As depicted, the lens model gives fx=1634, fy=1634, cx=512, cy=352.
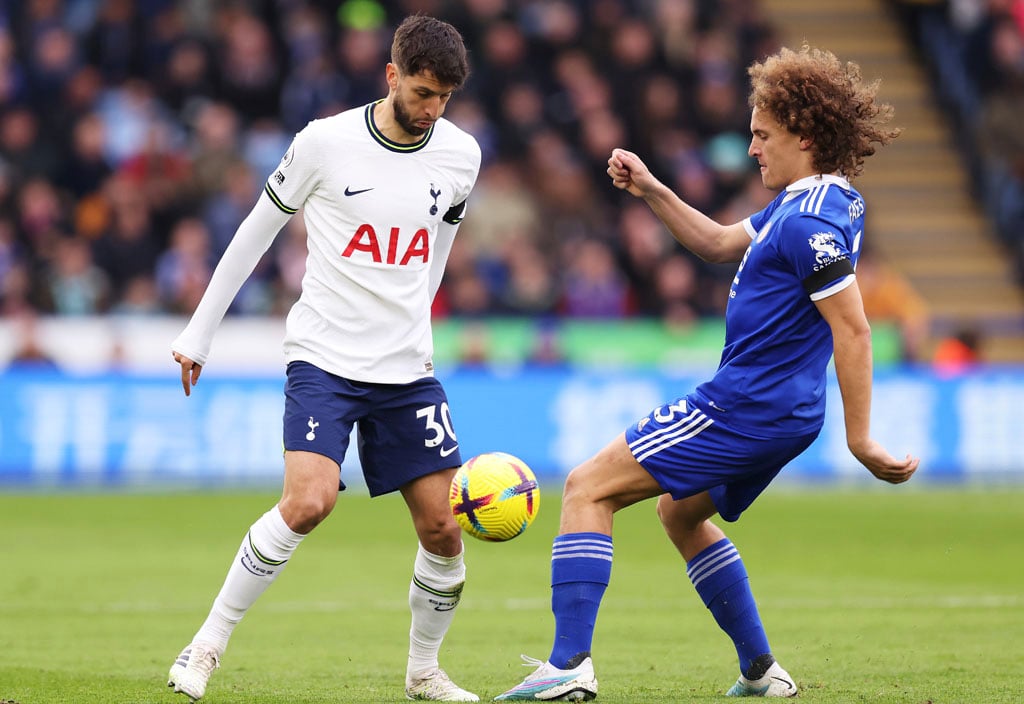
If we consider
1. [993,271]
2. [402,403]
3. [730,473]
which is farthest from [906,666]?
[993,271]

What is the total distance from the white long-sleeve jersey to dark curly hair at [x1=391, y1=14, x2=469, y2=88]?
334mm

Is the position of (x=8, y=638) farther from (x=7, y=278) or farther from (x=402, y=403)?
(x=7, y=278)

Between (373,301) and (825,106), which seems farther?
(373,301)

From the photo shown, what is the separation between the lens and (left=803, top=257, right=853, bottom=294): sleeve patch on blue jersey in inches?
235

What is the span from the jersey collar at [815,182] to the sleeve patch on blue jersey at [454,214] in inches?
56.2

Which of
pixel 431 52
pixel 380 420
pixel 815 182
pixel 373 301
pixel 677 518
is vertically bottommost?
pixel 677 518

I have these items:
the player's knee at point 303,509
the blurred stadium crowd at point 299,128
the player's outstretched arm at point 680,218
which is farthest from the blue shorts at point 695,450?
the blurred stadium crowd at point 299,128

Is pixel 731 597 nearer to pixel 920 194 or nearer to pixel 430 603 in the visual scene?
pixel 430 603

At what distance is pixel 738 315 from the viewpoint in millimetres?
6324

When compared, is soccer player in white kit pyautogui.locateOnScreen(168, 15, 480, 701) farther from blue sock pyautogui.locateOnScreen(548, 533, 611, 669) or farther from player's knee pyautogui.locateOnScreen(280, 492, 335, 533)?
blue sock pyautogui.locateOnScreen(548, 533, 611, 669)

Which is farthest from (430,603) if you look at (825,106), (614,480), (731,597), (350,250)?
(825,106)

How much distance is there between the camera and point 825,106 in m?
6.22

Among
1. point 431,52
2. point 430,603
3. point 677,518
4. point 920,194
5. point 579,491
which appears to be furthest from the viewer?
point 920,194

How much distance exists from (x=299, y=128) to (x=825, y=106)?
49.4 feet
